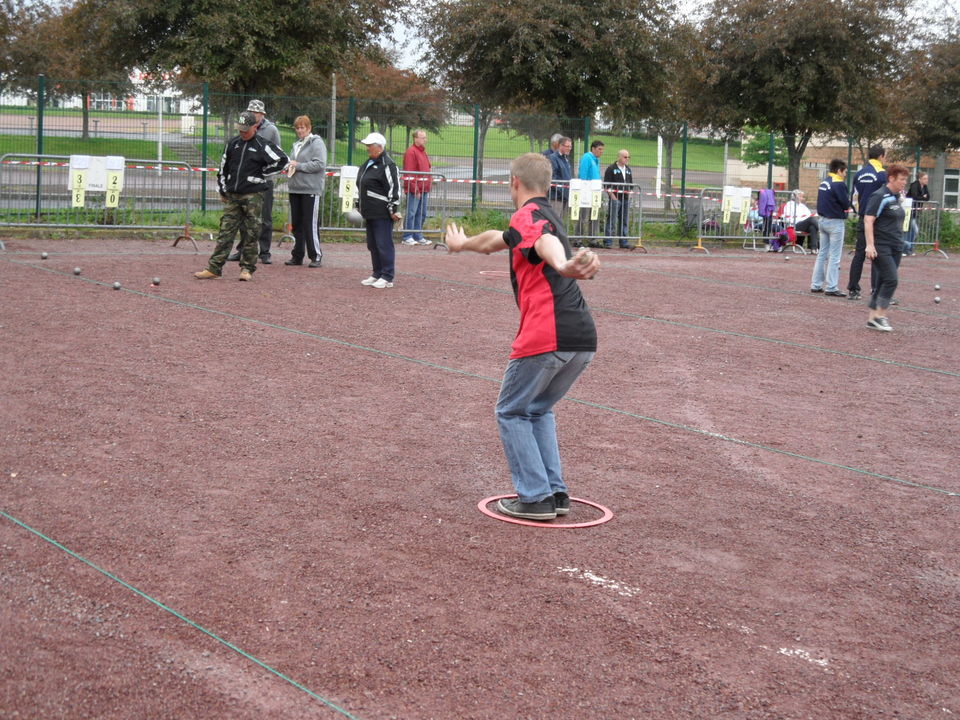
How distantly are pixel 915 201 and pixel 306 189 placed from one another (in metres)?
16.9

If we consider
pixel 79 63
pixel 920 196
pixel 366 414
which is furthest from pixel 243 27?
pixel 366 414

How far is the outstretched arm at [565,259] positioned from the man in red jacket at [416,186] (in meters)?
14.9

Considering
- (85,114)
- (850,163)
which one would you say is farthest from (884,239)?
(850,163)

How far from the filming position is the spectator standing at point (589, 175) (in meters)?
21.8

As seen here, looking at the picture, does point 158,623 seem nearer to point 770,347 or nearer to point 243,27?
point 770,347

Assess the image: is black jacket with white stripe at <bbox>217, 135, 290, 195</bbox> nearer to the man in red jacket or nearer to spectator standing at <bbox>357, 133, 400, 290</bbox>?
spectator standing at <bbox>357, 133, 400, 290</bbox>

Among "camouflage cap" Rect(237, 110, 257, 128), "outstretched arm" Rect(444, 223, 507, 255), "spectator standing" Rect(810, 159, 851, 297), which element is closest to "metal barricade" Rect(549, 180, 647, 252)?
"spectator standing" Rect(810, 159, 851, 297)

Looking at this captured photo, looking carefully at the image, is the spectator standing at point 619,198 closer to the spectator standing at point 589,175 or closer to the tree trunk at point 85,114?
the spectator standing at point 589,175

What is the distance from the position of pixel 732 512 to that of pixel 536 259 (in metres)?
1.67

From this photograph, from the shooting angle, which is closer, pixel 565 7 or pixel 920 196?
pixel 565 7

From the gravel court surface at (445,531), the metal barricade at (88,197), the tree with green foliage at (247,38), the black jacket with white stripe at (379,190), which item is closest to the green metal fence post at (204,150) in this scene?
the metal barricade at (88,197)

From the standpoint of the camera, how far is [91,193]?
17.2m

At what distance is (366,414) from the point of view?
7.64 metres

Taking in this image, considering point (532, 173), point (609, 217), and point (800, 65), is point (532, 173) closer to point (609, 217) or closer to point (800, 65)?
point (609, 217)
